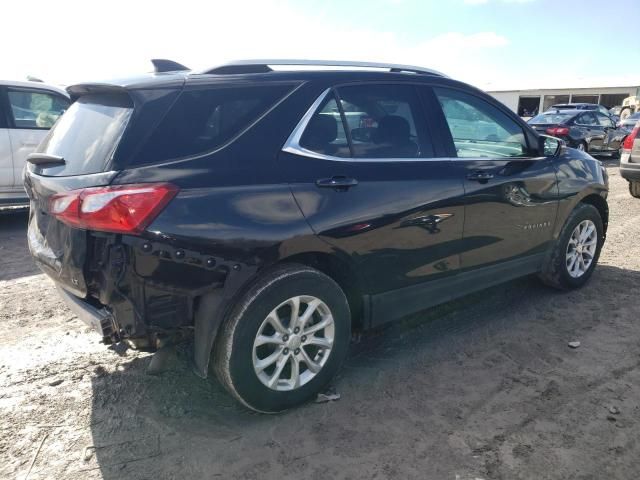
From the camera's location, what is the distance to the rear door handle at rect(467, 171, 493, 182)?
354 cm

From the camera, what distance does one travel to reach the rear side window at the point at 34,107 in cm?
692

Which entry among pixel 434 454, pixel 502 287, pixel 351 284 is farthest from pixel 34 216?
pixel 502 287

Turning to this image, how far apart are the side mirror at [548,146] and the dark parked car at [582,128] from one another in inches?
418

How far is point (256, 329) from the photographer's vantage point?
262 cm

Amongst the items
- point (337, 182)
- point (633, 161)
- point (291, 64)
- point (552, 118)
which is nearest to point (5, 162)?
point (291, 64)

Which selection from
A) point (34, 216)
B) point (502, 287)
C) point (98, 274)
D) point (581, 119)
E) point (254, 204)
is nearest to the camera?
point (98, 274)

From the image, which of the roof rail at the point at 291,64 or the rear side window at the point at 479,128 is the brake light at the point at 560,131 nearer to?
the rear side window at the point at 479,128

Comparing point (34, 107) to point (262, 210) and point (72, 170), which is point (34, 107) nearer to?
point (72, 170)

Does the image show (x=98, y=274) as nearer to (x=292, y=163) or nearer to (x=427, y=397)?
(x=292, y=163)

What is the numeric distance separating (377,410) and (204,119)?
1.86 metres

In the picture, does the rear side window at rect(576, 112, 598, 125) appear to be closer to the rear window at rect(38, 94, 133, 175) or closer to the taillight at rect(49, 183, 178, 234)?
the rear window at rect(38, 94, 133, 175)

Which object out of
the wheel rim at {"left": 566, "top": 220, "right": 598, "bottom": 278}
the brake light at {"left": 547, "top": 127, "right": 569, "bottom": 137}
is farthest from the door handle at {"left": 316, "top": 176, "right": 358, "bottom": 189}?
the brake light at {"left": 547, "top": 127, "right": 569, "bottom": 137}

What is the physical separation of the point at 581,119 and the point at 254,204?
48.8ft

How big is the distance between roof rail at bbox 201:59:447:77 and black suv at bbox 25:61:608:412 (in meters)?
0.01
